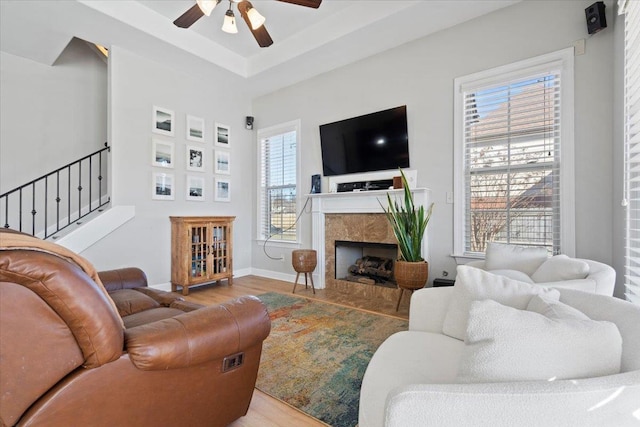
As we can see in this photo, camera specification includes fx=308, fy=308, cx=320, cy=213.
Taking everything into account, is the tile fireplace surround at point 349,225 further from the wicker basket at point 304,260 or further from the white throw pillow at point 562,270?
the white throw pillow at point 562,270

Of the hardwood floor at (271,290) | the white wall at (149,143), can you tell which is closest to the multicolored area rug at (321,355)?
the hardwood floor at (271,290)

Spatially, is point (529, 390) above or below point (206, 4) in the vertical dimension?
below

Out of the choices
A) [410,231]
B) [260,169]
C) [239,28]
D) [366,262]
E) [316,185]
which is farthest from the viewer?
[260,169]

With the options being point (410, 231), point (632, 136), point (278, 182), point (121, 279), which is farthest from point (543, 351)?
point (278, 182)

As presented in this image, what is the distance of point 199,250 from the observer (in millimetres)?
4219

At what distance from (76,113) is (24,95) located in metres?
0.54

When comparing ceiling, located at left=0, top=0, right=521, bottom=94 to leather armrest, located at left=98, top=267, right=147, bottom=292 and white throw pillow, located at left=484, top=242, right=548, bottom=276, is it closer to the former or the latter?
white throw pillow, located at left=484, top=242, right=548, bottom=276

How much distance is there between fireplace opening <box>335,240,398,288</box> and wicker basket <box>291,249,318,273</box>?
38cm

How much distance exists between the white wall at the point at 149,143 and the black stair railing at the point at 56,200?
375 millimetres

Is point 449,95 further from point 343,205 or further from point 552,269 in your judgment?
point 552,269

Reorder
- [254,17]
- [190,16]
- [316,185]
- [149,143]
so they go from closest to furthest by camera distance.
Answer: [254,17] < [190,16] < [149,143] < [316,185]

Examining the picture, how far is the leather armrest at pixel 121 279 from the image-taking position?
2336 mm

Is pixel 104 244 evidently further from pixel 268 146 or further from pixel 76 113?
pixel 268 146

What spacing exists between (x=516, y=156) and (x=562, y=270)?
1.58 meters
